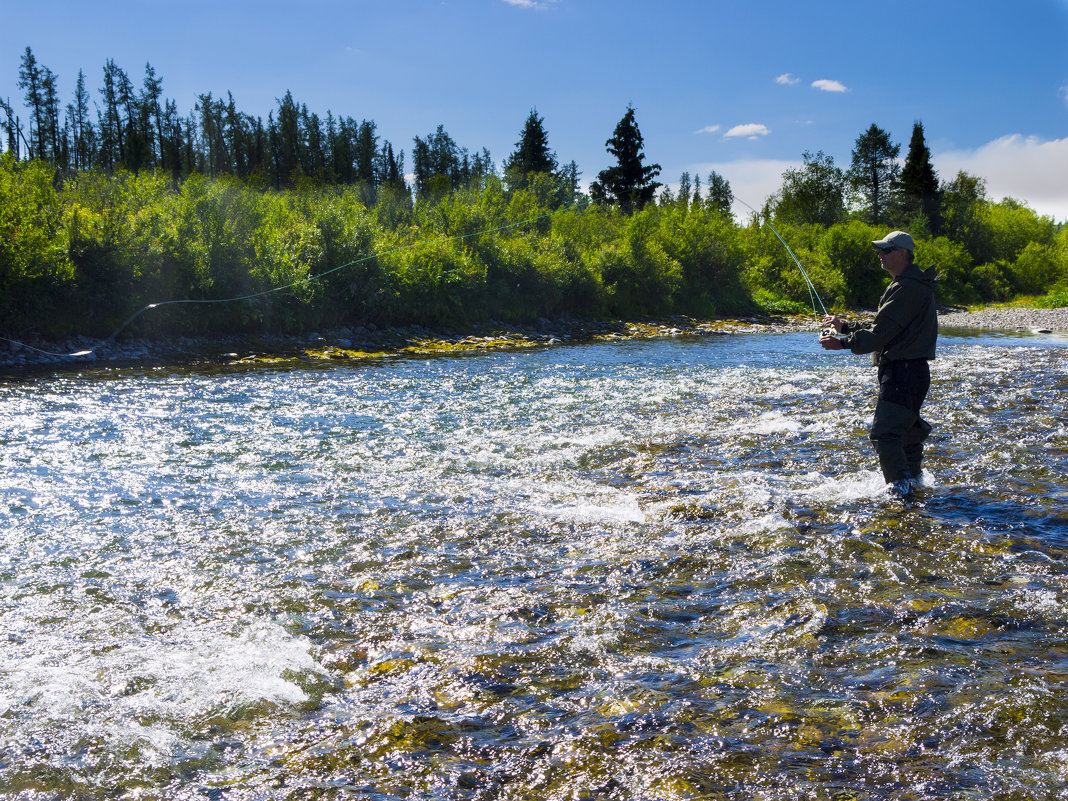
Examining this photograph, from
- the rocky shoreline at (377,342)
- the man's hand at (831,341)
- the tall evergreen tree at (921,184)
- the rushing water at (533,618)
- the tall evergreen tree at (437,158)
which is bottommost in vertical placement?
the rushing water at (533,618)

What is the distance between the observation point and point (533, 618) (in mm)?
5379

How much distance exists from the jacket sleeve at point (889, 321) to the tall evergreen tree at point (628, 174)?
65.6m

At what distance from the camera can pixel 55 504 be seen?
326 inches

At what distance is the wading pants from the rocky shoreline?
18.9 metres

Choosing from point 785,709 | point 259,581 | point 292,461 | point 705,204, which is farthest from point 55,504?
point 705,204

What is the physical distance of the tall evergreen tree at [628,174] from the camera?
71.9 meters

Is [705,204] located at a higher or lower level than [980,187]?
lower

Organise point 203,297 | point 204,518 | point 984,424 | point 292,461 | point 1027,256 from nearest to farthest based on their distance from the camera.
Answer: point 204,518, point 292,461, point 984,424, point 203,297, point 1027,256

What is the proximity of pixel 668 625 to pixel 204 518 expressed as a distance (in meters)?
4.92

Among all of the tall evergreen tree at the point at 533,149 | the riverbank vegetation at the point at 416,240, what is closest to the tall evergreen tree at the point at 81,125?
the riverbank vegetation at the point at 416,240

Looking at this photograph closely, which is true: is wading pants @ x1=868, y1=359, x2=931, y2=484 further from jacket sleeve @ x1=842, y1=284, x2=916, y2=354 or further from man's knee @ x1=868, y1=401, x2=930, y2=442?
jacket sleeve @ x1=842, y1=284, x2=916, y2=354

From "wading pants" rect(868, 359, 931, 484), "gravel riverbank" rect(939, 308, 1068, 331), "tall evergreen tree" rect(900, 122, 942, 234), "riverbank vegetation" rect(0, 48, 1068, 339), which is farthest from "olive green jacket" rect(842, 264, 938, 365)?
"tall evergreen tree" rect(900, 122, 942, 234)

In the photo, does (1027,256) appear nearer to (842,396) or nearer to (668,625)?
(842,396)

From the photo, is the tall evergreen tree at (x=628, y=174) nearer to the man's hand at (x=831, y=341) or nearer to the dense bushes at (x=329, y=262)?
the dense bushes at (x=329, y=262)
